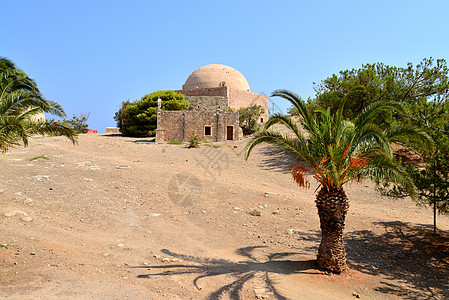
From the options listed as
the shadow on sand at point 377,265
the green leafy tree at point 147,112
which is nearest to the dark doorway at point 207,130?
the green leafy tree at point 147,112

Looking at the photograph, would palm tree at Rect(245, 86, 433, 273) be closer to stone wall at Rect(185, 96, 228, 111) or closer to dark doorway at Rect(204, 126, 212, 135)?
dark doorway at Rect(204, 126, 212, 135)

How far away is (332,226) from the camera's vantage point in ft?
24.9

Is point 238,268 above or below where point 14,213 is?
below

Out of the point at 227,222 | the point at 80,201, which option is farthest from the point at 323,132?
the point at 80,201

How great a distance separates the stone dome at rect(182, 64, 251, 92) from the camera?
40719 millimetres

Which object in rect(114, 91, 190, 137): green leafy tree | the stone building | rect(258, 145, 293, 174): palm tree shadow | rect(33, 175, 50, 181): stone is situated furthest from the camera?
rect(114, 91, 190, 137): green leafy tree

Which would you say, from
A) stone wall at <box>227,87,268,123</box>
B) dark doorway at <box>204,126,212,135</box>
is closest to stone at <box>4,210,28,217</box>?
dark doorway at <box>204,126,212,135</box>

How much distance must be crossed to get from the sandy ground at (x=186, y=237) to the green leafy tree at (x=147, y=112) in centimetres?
1378

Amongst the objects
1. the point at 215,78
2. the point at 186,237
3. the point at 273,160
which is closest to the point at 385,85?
the point at 273,160

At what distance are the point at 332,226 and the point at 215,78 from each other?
35.5m

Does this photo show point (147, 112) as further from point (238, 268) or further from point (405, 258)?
point (405, 258)

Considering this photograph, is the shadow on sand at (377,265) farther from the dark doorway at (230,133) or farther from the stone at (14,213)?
the dark doorway at (230,133)

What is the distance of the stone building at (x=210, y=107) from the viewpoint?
25359 mm

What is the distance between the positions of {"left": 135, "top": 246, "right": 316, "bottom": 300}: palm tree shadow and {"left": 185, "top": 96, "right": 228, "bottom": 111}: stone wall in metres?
26.0
